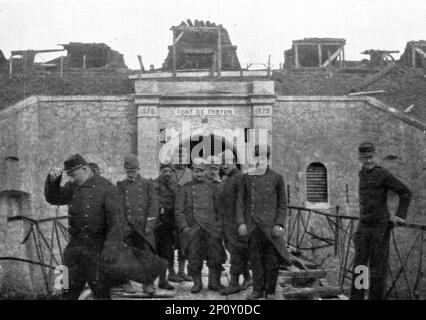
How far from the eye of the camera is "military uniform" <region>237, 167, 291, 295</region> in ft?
23.7

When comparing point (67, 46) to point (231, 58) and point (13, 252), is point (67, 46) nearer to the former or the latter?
point (231, 58)

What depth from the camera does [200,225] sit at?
8.11m

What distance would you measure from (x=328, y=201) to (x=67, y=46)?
43.0 ft

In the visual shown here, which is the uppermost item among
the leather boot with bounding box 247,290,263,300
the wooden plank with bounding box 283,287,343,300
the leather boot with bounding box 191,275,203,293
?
the leather boot with bounding box 247,290,263,300

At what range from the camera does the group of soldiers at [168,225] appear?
6.43 metres

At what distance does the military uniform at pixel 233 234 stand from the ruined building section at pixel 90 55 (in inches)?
711

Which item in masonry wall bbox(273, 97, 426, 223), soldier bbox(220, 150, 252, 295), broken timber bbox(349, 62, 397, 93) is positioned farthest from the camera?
broken timber bbox(349, 62, 397, 93)

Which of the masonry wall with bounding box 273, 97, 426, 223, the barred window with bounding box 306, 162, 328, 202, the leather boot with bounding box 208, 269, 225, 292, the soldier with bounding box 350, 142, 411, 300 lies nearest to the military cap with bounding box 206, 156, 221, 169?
the leather boot with bounding box 208, 269, 225, 292

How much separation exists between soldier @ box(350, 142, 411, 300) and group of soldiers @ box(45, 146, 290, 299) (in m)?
0.98

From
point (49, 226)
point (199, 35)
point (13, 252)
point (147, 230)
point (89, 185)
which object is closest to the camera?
point (89, 185)

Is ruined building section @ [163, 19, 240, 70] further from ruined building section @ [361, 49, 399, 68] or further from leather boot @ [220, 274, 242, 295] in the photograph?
leather boot @ [220, 274, 242, 295]

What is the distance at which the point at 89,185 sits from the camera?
6.54 m

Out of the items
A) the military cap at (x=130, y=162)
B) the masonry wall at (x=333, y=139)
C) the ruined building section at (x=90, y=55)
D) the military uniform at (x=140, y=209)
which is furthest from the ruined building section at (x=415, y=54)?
the military cap at (x=130, y=162)

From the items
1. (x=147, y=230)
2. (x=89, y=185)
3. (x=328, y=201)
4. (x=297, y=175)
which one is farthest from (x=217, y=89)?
(x=89, y=185)
